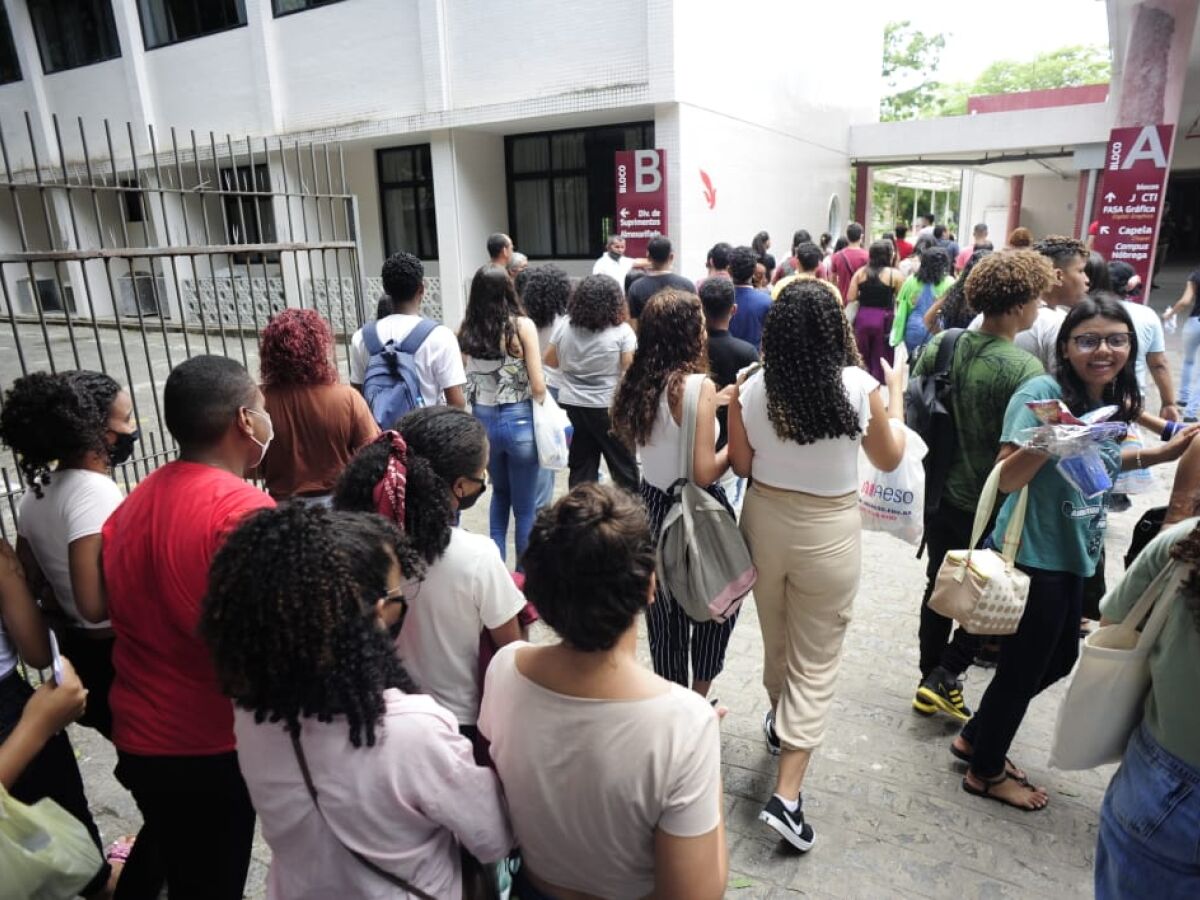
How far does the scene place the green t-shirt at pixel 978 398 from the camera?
268 cm

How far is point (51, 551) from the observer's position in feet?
6.42

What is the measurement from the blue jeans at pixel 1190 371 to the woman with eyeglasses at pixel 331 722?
7.19 m

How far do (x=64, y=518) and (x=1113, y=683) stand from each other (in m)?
2.44

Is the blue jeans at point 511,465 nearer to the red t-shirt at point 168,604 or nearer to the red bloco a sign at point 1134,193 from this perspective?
the red t-shirt at point 168,604

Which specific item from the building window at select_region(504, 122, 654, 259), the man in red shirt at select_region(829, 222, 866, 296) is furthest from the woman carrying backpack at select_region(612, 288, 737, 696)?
the building window at select_region(504, 122, 654, 259)

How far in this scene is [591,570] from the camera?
51.3 inches

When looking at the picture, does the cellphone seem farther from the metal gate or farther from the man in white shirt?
the metal gate

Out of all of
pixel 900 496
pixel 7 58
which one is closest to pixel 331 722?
pixel 900 496

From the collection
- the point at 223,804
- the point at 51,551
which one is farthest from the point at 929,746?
the point at 51,551

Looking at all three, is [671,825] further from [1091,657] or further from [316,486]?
[316,486]

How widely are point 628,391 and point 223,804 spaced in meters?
1.73

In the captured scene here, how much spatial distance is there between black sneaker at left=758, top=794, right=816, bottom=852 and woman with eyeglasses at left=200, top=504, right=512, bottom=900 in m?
1.30

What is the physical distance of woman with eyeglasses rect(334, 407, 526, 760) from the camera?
1.75 m

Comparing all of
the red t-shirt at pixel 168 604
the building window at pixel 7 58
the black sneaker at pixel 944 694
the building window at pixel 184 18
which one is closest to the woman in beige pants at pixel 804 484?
the black sneaker at pixel 944 694
